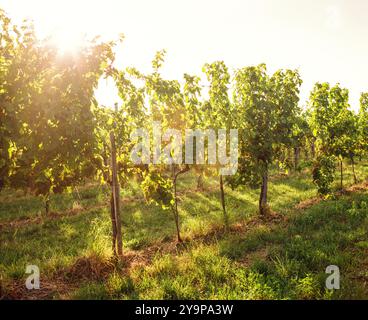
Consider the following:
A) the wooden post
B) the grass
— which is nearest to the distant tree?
the grass

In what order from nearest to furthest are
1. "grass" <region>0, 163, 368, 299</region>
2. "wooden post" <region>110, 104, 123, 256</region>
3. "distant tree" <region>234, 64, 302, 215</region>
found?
"grass" <region>0, 163, 368, 299</region> → "wooden post" <region>110, 104, 123, 256</region> → "distant tree" <region>234, 64, 302, 215</region>

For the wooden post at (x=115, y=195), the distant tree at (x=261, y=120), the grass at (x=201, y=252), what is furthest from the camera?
the distant tree at (x=261, y=120)

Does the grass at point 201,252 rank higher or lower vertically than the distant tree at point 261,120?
lower

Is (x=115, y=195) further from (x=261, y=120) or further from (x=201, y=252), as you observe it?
(x=261, y=120)

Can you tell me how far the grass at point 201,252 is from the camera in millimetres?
7070

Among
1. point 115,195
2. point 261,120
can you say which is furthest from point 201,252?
point 261,120

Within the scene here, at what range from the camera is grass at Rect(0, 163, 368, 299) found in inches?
278

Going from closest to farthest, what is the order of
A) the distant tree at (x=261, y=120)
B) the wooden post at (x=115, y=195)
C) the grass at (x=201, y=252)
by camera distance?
the grass at (x=201, y=252) → the wooden post at (x=115, y=195) → the distant tree at (x=261, y=120)

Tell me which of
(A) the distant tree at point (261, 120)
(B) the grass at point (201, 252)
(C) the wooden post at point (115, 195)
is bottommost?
(B) the grass at point (201, 252)

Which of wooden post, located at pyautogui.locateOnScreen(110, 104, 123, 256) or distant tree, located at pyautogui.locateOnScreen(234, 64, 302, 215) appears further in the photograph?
distant tree, located at pyautogui.locateOnScreen(234, 64, 302, 215)

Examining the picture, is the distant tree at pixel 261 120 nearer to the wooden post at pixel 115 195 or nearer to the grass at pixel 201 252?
the grass at pixel 201 252

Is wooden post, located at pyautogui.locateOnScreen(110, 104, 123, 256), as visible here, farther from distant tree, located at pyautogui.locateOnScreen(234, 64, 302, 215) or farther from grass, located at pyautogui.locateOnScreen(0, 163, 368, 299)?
distant tree, located at pyautogui.locateOnScreen(234, 64, 302, 215)

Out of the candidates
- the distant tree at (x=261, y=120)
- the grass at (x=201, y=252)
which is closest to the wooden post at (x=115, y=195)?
the grass at (x=201, y=252)

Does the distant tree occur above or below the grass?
above
